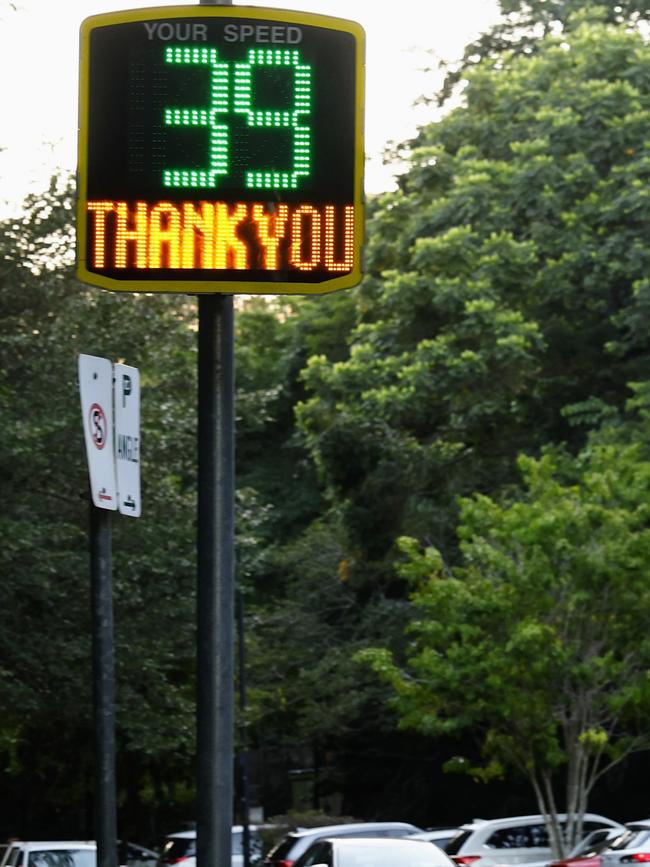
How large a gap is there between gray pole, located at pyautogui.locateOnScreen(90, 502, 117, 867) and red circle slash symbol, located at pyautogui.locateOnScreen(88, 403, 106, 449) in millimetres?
304

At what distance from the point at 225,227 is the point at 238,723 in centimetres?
2655

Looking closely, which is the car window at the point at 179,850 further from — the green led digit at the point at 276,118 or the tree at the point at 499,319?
the green led digit at the point at 276,118

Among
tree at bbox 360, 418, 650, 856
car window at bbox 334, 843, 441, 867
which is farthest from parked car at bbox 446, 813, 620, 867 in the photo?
car window at bbox 334, 843, 441, 867

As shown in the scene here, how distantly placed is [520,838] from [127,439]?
902 inches

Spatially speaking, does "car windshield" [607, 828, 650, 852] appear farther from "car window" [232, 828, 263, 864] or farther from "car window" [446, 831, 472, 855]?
"car window" [232, 828, 263, 864]

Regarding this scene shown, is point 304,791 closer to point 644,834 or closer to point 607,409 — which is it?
point 607,409

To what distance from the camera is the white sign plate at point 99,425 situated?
657 cm

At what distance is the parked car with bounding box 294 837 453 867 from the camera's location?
55.0 feet

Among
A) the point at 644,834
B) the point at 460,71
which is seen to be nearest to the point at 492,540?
the point at 644,834

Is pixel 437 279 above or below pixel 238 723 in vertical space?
above

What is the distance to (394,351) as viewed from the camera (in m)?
34.6

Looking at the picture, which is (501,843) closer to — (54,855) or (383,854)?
(54,855)

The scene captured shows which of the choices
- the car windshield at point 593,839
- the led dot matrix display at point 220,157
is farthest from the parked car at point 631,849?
the led dot matrix display at point 220,157

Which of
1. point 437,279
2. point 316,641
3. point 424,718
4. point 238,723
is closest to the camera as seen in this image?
point 424,718
